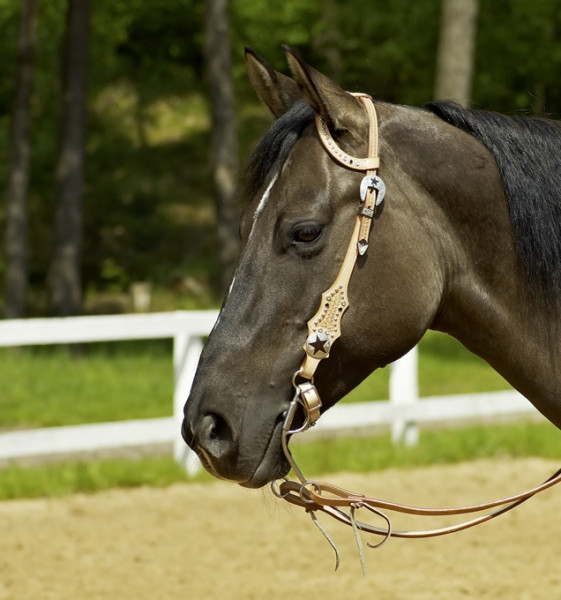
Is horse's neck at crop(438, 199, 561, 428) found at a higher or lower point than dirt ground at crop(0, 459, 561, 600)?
higher

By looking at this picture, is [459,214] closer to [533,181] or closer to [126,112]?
[533,181]

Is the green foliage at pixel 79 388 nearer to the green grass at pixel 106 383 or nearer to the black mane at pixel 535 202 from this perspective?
the green grass at pixel 106 383

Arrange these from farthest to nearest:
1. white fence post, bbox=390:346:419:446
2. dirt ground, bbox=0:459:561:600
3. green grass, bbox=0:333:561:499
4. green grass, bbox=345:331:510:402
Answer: green grass, bbox=345:331:510:402 < white fence post, bbox=390:346:419:446 < green grass, bbox=0:333:561:499 < dirt ground, bbox=0:459:561:600

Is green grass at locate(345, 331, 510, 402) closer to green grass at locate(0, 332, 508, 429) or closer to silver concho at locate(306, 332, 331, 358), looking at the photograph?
green grass at locate(0, 332, 508, 429)

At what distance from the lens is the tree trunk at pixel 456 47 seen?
13484 mm

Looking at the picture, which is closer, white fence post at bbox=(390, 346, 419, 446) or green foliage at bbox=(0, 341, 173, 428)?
white fence post at bbox=(390, 346, 419, 446)

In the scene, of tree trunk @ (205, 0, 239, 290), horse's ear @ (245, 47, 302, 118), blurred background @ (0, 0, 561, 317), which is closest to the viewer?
horse's ear @ (245, 47, 302, 118)

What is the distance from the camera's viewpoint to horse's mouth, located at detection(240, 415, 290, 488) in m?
2.55

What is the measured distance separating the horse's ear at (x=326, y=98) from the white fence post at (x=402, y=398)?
5.54 m

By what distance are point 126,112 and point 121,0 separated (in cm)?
420

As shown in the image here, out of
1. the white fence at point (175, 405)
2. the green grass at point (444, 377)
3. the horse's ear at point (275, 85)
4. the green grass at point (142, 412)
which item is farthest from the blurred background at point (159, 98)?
the horse's ear at point (275, 85)

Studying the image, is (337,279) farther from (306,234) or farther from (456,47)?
(456,47)

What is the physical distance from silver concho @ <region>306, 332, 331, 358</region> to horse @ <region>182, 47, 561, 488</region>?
22mm

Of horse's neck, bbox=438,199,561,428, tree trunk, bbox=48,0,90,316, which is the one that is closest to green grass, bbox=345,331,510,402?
tree trunk, bbox=48,0,90,316
